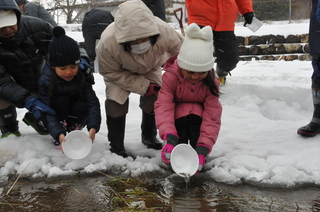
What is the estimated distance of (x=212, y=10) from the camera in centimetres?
416

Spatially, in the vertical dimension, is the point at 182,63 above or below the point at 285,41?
above

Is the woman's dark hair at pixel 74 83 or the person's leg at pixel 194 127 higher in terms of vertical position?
the woman's dark hair at pixel 74 83

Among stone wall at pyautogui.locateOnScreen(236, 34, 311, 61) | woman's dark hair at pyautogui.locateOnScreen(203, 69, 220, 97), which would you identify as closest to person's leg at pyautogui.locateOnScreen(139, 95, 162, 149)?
woman's dark hair at pyautogui.locateOnScreen(203, 69, 220, 97)

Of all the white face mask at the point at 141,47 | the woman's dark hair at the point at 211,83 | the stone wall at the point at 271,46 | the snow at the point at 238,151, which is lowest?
the stone wall at the point at 271,46

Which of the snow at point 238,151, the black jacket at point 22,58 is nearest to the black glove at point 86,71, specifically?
the black jacket at point 22,58

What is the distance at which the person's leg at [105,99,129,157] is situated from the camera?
312 cm

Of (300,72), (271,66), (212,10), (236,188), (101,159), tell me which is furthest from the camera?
(271,66)

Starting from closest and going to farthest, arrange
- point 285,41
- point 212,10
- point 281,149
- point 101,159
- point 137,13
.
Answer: point 137,13 → point 101,159 → point 281,149 → point 212,10 → point 285,41

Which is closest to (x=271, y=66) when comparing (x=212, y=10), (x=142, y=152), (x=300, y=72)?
(x=300, y=72)

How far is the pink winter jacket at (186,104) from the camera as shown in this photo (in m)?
2.69

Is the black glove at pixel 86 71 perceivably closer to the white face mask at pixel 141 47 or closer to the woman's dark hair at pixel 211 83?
the white face mask at pixel 141 47

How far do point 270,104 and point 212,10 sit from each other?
135cm

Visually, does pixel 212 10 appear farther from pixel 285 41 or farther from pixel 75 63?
pixel 285 41

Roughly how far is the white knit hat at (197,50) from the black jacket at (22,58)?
4.51ft
